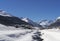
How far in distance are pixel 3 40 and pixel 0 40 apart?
69 centimetres

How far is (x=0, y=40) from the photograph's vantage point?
22.4 metres

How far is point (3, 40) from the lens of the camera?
23.0 meters

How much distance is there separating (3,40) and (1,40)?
1.36 feet

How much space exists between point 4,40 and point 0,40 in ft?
2.60

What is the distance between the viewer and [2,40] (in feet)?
75.6

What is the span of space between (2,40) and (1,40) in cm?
37

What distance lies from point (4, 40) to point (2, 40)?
0.26 metres

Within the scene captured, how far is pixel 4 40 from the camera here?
2309cm
